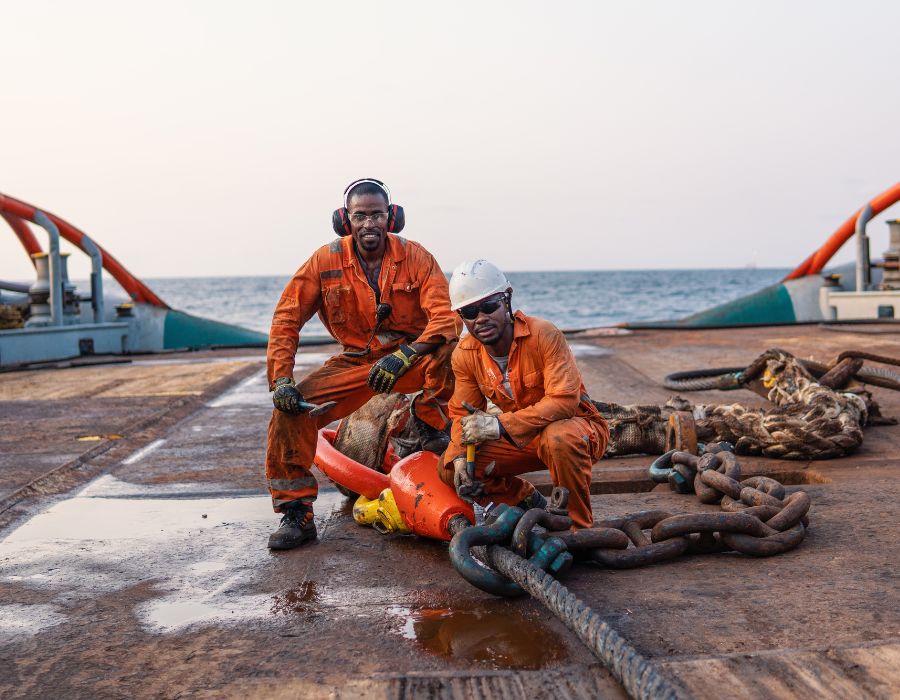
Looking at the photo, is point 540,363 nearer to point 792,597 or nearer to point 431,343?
point 431,343

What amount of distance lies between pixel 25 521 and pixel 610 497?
2.96 metres

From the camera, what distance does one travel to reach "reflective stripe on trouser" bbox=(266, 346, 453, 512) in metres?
4.18

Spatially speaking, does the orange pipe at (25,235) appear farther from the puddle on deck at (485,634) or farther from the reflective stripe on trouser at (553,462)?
the puddle on deck at (485,634)

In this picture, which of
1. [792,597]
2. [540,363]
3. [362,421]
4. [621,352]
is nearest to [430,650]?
[792,597]

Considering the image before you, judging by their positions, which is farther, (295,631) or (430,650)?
(295,631)

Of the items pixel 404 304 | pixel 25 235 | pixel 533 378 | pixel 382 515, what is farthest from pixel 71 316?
pixel 533 378

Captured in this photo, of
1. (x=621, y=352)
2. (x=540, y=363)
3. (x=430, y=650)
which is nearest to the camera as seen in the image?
(x=430, y=650)

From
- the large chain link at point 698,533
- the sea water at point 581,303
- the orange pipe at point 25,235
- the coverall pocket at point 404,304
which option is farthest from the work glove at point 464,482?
the sea water at point 581,303

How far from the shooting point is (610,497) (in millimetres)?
4738

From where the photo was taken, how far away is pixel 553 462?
3.61 metres

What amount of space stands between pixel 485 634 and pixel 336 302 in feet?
7.13

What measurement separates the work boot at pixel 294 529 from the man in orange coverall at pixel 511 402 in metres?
0.66

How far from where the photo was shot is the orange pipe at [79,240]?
14641 mm

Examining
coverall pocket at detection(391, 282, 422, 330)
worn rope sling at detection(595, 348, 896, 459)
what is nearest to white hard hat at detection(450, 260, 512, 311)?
coverall pocket at detection(391, 282, 422, 330)
